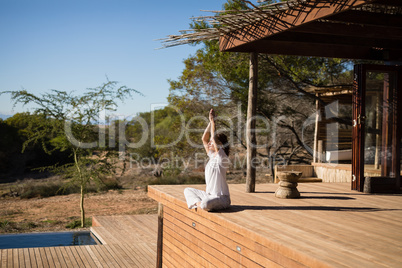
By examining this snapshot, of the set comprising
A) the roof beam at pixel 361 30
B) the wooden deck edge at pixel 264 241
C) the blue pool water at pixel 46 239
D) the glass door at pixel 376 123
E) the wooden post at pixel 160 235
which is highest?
the roof beam at pixel 361 30

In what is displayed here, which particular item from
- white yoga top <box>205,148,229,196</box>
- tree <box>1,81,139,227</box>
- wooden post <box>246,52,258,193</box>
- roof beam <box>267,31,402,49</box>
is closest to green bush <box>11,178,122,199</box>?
tree <box>1,81,139,227</box>

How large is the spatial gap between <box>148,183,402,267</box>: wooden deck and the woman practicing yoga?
10cm

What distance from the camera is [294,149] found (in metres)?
14.1

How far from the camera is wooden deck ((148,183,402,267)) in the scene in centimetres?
269

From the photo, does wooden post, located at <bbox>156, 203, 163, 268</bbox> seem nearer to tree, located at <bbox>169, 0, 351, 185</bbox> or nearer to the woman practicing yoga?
the woman practicing yoga

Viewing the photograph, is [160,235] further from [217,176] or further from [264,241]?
[264,241]

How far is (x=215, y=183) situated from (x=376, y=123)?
3.41m

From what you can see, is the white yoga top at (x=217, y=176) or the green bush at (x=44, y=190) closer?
the white yoga top at (x=217, y=176)

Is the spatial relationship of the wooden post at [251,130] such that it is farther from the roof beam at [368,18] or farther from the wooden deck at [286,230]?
the roof beam at [368,18]

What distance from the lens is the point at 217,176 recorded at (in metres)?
4.21

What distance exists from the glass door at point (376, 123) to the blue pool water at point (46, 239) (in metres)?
5.49

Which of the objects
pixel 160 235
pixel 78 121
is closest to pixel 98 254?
pixel 160 235

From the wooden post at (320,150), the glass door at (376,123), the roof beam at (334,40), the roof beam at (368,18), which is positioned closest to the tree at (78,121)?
the wooden post at (320,150)

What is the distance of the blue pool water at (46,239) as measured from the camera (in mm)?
8274
